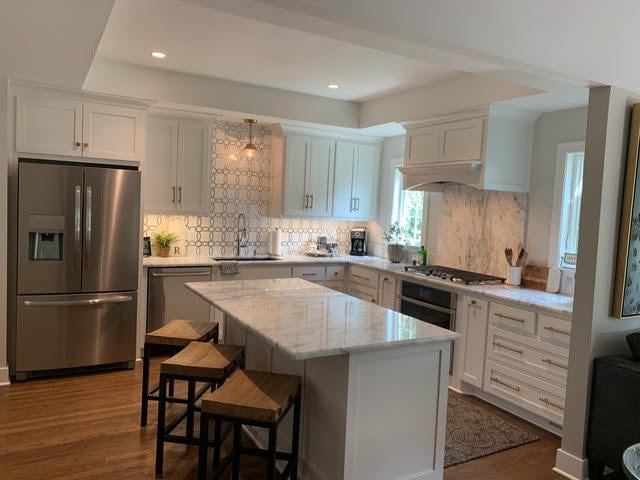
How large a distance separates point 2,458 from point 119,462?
65cm

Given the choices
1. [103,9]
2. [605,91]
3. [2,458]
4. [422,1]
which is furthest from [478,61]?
[2,458]

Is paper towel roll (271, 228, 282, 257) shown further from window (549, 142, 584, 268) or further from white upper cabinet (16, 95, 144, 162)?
window (549, 142, 584, 268)

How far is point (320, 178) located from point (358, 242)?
1012 mm

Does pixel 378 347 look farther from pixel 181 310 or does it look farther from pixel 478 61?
pixel 181 310

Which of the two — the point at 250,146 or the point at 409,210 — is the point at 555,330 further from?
the point at 250,146

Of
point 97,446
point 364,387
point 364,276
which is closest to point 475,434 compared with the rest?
point 364,387

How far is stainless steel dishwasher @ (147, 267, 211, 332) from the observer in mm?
4582

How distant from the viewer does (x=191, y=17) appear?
315cm

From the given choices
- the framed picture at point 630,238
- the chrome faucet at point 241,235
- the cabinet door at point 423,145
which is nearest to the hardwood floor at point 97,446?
the framed picture at point 630,238

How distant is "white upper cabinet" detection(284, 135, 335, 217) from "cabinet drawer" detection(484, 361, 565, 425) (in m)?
2.67

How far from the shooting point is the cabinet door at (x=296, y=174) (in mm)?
5441

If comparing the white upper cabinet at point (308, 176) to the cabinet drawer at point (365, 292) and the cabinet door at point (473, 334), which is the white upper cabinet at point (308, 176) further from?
the cabinet door at point (473, 334)

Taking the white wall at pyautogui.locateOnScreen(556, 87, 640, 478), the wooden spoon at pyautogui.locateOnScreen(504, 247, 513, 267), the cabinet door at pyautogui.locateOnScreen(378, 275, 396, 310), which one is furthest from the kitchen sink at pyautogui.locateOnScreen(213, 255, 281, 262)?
the white wall at pyautogui.locateOnScreen(556, 87, 640, 478)

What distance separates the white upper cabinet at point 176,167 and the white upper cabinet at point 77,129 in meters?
0.49
